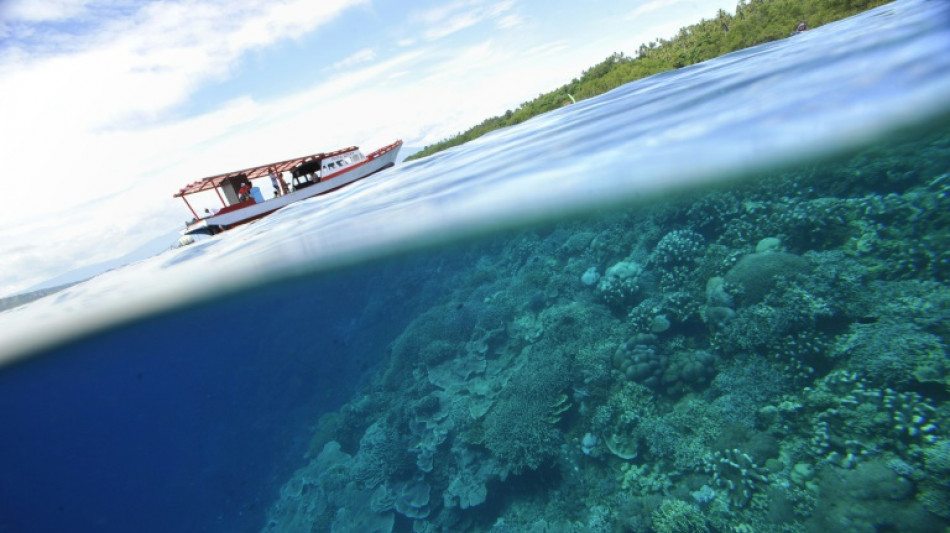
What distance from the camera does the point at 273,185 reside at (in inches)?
748

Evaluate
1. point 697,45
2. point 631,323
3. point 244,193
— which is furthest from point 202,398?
point 697,45

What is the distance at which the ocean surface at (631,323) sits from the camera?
17.2 ft

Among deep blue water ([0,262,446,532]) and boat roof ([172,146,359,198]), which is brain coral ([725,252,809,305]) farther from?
boat roof ([172,146,359,198])

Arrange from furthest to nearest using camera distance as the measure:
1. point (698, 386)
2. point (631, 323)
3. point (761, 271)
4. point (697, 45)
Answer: point (697, 45), point (631, 323), point (761, 271), point (698, 386)

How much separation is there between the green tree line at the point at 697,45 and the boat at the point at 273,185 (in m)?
12.4

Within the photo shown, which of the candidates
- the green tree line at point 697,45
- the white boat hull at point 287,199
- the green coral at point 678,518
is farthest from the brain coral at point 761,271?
the green tree line at point 697,45

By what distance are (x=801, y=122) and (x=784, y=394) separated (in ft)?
15.9

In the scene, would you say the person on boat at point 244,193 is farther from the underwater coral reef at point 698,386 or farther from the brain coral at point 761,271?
the brain coral at point 761,271

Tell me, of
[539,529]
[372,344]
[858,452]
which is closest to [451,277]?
[372,344]

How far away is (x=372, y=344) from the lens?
15.4 m

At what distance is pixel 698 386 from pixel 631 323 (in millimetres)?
1730

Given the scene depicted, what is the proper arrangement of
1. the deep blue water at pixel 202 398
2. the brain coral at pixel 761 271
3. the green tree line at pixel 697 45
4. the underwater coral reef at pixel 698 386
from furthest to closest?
1. the green tree line at pixel 697 45
2. the deep blue water at pixel 202 398
3. the brain coral at pixel 761 271
4. the underwater coral reef at pixel 698 386

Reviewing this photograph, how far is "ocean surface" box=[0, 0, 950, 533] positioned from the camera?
206 inches

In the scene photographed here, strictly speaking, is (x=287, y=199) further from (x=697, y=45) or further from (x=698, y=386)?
(x=697, y=45)
